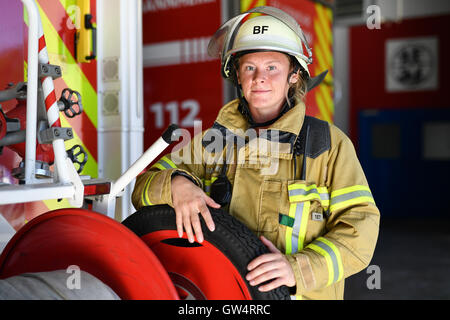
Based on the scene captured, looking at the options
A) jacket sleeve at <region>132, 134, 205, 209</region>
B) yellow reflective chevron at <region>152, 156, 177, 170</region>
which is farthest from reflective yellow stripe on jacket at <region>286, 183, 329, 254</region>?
yellow reflective chevron at <region>152, 156, 177, 170</region>

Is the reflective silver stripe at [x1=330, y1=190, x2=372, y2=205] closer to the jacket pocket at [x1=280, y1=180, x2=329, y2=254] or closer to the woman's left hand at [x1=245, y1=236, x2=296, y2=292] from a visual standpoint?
the jacket pocket at [x1=280, y1=180, x2=329, y2=254]

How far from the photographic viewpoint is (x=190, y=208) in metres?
1.38

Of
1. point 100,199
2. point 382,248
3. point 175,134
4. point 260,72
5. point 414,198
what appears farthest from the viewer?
point 414,198

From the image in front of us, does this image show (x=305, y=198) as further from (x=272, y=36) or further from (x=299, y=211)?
(x=272, y=36)

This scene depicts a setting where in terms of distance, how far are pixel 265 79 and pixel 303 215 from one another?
462 millimetres

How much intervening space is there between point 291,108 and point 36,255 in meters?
0.90

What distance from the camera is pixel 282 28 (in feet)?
5.42

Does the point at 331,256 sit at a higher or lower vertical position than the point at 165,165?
lower

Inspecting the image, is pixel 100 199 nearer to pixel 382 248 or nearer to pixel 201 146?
pixel 201 146

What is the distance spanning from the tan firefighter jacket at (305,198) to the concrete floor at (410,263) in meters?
2.46

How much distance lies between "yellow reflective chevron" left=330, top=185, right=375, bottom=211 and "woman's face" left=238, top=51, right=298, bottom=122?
396 mm

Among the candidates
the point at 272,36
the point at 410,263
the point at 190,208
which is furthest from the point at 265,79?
the point at 410,263

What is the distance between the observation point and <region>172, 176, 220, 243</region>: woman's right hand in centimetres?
133
